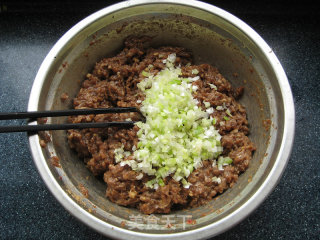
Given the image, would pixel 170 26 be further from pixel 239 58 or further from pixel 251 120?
pixel 251 120

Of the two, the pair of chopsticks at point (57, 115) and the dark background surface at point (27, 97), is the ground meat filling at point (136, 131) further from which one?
the dark background surface at point (27, 97)

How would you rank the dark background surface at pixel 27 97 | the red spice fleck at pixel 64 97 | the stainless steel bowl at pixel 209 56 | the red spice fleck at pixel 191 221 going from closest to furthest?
1. the stainless steel bowl at pixel 209 56
2. the red spice fleck at pixel 191 221
3. the red spice fleck at pixel 64 97
4. the dark background surface at pixel 27 97

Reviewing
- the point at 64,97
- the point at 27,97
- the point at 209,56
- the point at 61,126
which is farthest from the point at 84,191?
the point at 209,56

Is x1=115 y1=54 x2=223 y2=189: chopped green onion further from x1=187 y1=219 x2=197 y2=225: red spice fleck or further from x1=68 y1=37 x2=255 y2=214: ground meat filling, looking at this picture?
x1=187 y1=219 x2=197 y2=225: red spice fleck

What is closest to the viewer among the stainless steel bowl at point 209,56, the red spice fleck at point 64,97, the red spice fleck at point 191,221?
the stainless steel bowl at point 209,56

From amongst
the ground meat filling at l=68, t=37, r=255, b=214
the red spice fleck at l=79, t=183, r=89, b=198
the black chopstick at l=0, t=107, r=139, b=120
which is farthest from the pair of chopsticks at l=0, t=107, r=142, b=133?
the red spice fleck at l=79, t=183, r=89, b=198

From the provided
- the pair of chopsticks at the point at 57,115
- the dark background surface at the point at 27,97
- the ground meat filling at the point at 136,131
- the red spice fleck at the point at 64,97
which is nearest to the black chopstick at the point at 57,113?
the pair of chopsticks at the point at 57,115
